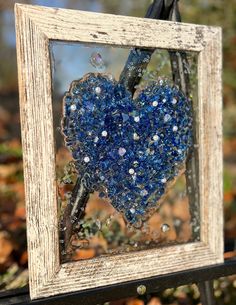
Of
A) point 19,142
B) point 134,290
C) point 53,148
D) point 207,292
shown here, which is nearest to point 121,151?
point 53,148

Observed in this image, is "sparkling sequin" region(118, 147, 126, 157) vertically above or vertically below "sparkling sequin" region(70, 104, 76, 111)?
below

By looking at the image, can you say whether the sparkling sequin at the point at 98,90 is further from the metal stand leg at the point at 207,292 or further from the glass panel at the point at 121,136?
the metal stand leg at the point at 207,292

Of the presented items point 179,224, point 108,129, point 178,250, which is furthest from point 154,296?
point 108,129

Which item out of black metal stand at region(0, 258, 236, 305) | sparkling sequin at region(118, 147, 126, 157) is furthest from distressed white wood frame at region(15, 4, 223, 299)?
sparkling sequin at region(118, 147, 126, 157)

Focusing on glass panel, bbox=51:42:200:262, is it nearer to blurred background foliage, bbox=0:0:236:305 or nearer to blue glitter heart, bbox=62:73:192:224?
blue glitter heart, bbox=62:73:192:224

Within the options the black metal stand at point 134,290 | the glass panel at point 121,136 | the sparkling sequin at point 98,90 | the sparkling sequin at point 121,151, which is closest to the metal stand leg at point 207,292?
the black metal stand at point 134,290

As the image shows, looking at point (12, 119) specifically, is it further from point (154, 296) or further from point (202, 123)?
point (202, 123)
